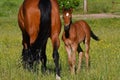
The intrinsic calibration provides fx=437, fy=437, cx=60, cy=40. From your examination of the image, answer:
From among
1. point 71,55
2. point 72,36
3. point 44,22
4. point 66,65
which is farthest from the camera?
point 66,65

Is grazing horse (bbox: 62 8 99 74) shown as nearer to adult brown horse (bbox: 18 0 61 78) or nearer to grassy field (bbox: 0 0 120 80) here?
grassy field (bbox: 0 0 120 80)

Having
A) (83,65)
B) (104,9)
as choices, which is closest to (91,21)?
(104,9)

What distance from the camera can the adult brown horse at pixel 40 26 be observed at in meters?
8.62

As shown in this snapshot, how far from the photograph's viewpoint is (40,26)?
341 inches

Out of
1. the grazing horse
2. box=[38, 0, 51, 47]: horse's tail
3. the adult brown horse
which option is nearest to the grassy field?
the grazing horse

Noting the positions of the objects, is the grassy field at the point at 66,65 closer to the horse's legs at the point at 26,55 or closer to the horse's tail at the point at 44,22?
the horse's legs at the point at 26,55

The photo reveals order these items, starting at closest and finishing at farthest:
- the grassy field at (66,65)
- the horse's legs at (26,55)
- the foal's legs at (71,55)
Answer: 1. the grassy field at (66,65)
2. the horse's legs at (26,55)
3. the foal's legs at (71,55)

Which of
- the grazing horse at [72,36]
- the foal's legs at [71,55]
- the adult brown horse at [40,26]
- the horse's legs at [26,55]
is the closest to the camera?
the adult brown horse at [40,26]

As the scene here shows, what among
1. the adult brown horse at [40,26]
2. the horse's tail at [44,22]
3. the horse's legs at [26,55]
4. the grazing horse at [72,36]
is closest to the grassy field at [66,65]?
Result: the horse's legs at [26,55]

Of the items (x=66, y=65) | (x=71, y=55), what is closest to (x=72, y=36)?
(x=71, y=55)

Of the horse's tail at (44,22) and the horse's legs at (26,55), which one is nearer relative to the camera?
the horse's tail at (44,22)

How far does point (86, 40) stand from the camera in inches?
442

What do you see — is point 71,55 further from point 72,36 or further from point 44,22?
point 44,22

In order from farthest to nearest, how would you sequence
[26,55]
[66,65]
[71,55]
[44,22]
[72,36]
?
[66,65] → [72,36] → [71,55] → [26,55] → [44,22]
